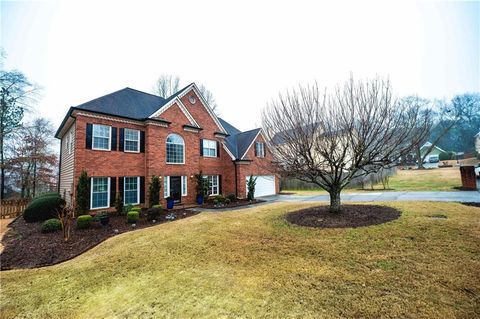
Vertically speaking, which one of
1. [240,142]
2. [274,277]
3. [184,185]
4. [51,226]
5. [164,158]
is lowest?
[274,277]

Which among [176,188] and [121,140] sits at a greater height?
[121,140]

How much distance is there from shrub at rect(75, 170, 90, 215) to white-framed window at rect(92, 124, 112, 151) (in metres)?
1.93

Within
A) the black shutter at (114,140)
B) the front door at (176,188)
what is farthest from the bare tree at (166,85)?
the front door at (176,188)

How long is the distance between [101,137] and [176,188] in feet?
19.5

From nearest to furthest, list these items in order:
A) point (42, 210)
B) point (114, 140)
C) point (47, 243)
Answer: point (47, 243) < point (42, 210) < point (114, 140)

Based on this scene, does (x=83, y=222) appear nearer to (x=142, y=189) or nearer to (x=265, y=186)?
(x=142, y=189)

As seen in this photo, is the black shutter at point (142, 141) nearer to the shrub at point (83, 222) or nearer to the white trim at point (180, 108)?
the white trim at point (180, 108)

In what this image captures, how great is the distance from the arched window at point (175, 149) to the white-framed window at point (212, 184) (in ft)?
10.3

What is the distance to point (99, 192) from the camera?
40.0 ft

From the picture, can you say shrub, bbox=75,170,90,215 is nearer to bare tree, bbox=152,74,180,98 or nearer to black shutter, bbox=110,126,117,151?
black shutter, bbox=110,126,117,151

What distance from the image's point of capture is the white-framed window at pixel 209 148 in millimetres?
18484

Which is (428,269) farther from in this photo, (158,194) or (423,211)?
(158,194)

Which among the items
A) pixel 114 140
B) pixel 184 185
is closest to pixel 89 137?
pixel 114 140

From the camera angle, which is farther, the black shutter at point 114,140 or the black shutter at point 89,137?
the black shutter at point 114,140
